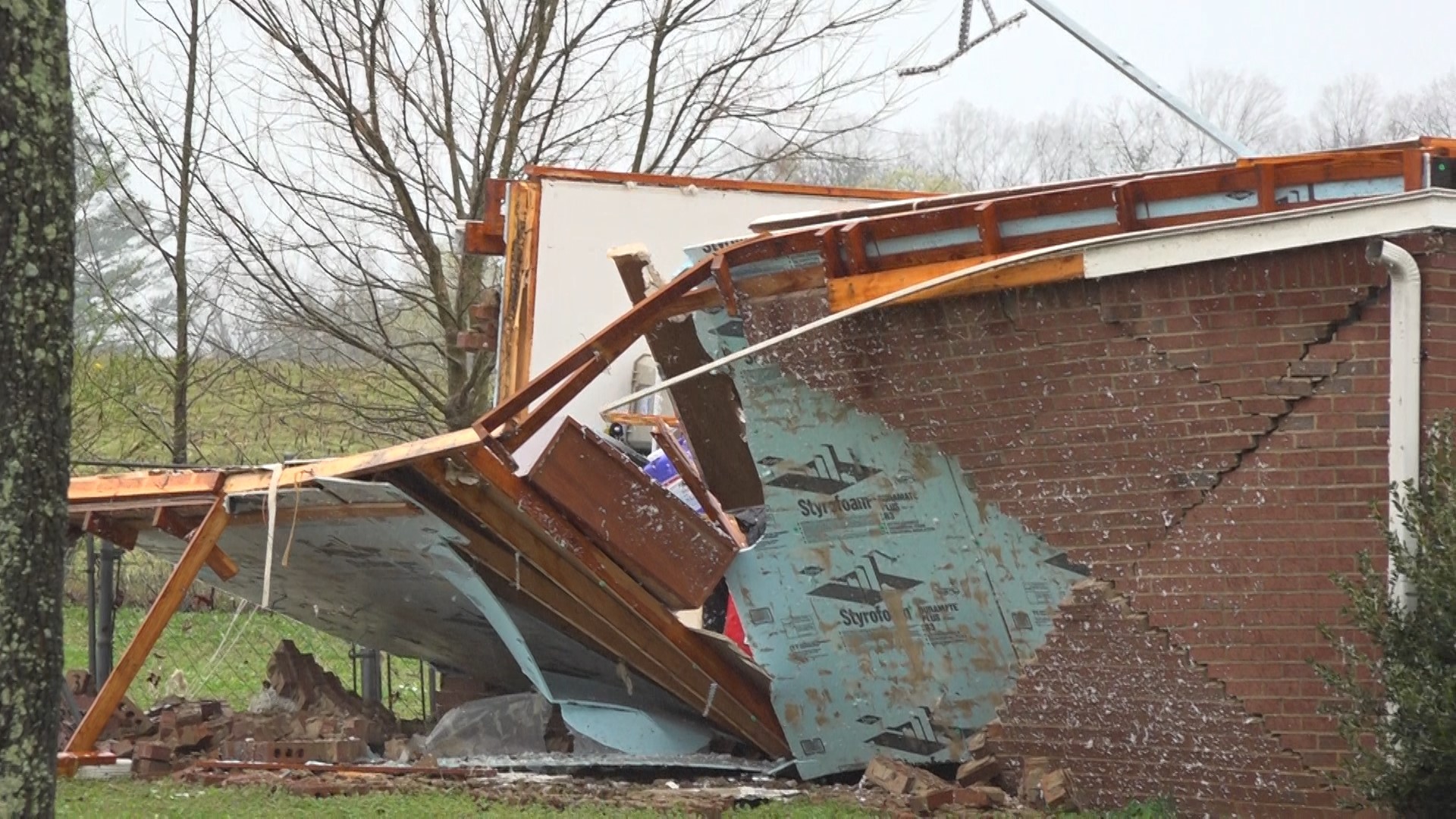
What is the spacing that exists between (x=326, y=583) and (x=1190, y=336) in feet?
17.9

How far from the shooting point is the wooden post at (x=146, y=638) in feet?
24.4

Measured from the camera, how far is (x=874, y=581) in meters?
7.22

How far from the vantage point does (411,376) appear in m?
14.9

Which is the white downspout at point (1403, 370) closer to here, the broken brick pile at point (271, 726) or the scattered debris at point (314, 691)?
the broken brick pile at point (271, 726)

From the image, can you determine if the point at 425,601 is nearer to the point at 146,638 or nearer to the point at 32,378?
the point at 146,638

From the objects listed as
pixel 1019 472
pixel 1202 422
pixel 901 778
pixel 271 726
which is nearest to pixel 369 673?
pixel 271 726

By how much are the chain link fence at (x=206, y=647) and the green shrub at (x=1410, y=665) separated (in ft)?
24.7

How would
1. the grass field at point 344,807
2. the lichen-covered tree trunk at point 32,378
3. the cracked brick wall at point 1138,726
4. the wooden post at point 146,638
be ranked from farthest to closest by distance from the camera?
1. the wooden post at point 146,638
2. the grass field at point 344,807
3. the cracked brick wall at point 1138,726
4. the lichen-covered tree trunk at point 32,378

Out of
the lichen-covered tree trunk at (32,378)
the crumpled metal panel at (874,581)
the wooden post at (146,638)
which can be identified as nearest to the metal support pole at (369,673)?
the wooden post at (146,638)

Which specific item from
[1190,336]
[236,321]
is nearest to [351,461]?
[1190,336]

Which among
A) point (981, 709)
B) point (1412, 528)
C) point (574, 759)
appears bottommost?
point (574, 759)

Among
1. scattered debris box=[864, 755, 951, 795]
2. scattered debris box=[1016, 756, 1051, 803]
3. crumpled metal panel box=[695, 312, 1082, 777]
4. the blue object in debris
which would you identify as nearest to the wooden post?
the blue object in debris

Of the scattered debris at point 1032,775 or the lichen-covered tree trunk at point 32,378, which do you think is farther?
the scattered debris at point 1032,775

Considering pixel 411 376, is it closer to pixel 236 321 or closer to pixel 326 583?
pixel 236 321
